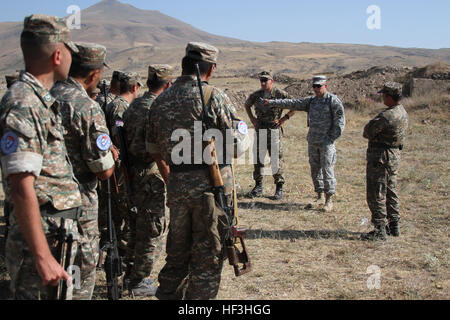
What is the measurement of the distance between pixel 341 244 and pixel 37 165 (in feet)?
14.6

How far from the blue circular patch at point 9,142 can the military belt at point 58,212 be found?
42 centimetres

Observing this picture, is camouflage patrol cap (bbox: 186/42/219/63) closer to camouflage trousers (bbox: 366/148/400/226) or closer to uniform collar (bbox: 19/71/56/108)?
uniform collar (bbox: 19/71/56/108)

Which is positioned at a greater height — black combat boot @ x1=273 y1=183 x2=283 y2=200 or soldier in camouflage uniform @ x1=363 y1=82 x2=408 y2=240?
soldier in camouflage uniform @ x1=363 y1=82 x2=408 y2=240

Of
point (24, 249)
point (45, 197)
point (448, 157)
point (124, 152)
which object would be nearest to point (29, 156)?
point (45, 197)

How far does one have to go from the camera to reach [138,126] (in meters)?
4.07

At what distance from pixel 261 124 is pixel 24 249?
5.88m

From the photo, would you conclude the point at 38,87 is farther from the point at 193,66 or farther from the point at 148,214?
the point at 148,214

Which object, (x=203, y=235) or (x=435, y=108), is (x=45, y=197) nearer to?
(x=203, y=235)

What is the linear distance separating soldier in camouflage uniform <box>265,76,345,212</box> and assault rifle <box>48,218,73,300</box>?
477 centimetres

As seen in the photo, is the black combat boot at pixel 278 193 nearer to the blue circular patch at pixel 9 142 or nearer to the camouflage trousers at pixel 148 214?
the camouflage trousers at pixel 148 214

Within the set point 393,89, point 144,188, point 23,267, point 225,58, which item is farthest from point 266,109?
point 225,58

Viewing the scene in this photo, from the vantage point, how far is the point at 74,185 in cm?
255

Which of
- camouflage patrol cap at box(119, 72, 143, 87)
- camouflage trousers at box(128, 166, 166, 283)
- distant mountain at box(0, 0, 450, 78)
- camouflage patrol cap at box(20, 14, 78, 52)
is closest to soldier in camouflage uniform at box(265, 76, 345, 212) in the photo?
camouflage patrol cap at box(119, 72, 143, 87)

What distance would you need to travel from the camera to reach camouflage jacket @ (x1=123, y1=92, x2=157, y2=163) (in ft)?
13.3
